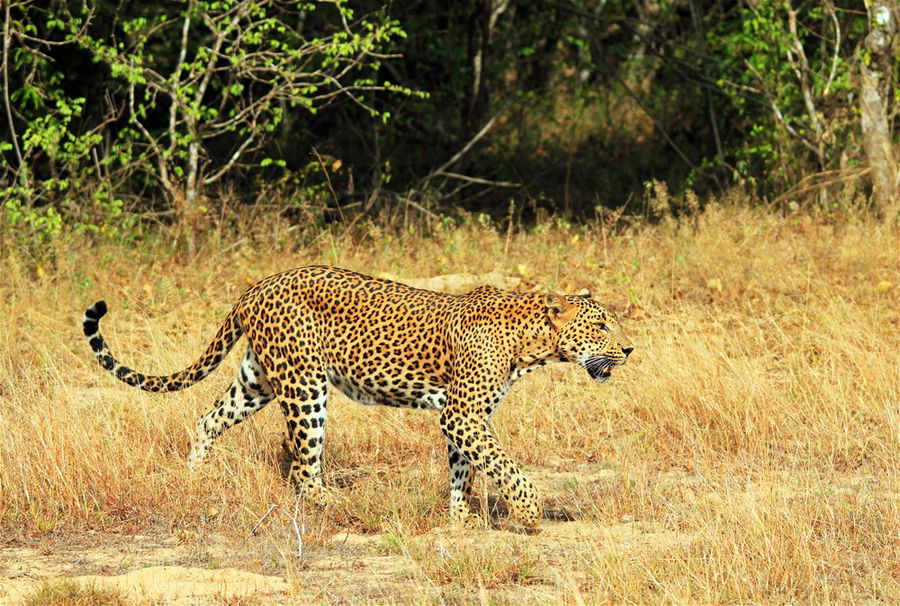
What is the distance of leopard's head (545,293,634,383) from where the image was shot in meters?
6.65

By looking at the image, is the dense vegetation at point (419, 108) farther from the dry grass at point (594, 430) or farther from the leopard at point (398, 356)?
the leopard at point (398, 356)

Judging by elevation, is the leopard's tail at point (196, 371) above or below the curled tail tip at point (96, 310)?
below

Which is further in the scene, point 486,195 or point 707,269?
point 486,195

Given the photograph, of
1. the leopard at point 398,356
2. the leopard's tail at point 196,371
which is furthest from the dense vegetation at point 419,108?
the leopard at point 398,356

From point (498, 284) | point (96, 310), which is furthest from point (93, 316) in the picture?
point (498, 284)

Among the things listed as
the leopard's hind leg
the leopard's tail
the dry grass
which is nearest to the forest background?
the dry grass

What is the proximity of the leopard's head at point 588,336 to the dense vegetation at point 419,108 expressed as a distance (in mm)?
5078

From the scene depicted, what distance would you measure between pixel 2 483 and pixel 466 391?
2.54 meters

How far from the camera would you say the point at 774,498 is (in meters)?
6.32

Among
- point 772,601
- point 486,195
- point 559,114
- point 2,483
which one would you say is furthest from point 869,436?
point 559,114

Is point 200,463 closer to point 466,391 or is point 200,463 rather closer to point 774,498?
point 466,391

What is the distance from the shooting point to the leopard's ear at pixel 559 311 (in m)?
6.70

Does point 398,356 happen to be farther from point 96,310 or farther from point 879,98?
point 879,98

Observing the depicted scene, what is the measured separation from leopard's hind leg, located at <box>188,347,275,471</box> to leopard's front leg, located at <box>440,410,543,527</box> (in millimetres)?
1343
